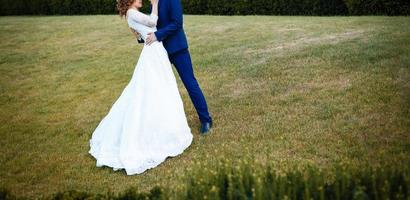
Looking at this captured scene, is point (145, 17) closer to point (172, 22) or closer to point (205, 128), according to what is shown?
point (172, 22)

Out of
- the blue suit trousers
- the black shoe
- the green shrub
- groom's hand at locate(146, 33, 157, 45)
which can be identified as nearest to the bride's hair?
groom's hand at locate(146, 33, 157, 45)

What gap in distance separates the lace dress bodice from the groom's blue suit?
0.13m

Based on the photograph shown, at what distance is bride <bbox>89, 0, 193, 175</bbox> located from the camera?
625 centimetres

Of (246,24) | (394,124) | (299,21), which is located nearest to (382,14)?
(299,21)

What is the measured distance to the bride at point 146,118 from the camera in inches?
246

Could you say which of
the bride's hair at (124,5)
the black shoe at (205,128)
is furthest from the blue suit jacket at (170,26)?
the black shoe at (205,128)

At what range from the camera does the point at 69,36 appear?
15.9 m

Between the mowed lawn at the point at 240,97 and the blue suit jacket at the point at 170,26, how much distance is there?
4.55 ft

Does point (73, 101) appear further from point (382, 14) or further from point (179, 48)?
point (382, 14)

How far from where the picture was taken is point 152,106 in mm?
6445

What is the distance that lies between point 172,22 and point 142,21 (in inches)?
16.7

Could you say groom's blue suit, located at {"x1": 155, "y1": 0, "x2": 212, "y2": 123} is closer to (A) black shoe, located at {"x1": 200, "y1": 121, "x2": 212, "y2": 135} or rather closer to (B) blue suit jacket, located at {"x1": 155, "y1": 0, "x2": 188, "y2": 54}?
(B) blue suit jacket, located at {"x1": 155, "y1": 0, "x2": 188, "y2": 54}

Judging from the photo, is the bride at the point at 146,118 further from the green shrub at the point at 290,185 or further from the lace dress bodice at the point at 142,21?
the green shrub at the point at 290,185

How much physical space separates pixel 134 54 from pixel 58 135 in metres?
5.55
